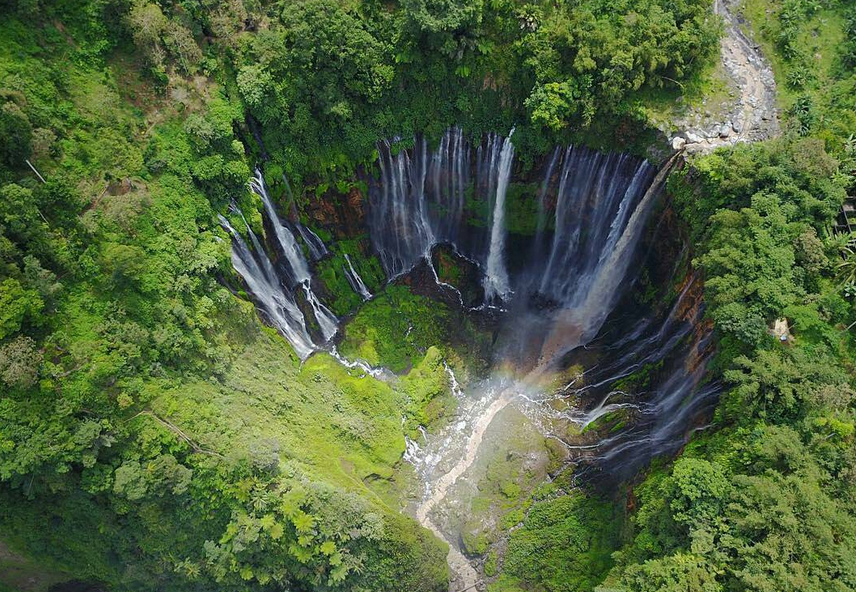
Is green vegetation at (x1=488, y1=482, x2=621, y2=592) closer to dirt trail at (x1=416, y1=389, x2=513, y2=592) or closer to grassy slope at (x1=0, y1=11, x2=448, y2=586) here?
dirt trail at (x1=416, y1=389, x2=513, y2=592)

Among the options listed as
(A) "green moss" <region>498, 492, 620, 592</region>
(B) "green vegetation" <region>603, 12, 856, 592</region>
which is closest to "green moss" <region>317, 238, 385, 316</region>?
(A) "green moss" <region>498, 492, 620, 592</region>

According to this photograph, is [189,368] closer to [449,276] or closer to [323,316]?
[323,316]

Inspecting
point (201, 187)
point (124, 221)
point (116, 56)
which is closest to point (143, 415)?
point (124, 221)

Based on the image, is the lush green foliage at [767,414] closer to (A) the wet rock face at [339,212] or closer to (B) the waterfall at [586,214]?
(B) the waterfall at [586,214]

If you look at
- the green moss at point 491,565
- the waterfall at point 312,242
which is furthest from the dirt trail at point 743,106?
the green moss at point 491,565

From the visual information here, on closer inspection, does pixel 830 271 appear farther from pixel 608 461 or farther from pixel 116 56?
pixel 116 56

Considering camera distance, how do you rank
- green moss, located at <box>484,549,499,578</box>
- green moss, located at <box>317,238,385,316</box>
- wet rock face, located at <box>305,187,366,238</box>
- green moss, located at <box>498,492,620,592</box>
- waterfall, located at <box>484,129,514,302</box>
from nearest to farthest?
1. green moss, located at <box>498,492,620,592</box>
2. green moss, located at <box>484,549,499,578</box>
3. waterfall, located at <box>484,129,514,302</box>
4. wet rock face, located at <box>305,187,366,238</box>
5. green moss, located at <box>317,238,385,316</box>

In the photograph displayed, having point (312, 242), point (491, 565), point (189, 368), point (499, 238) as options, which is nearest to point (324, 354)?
point (312, 242)
